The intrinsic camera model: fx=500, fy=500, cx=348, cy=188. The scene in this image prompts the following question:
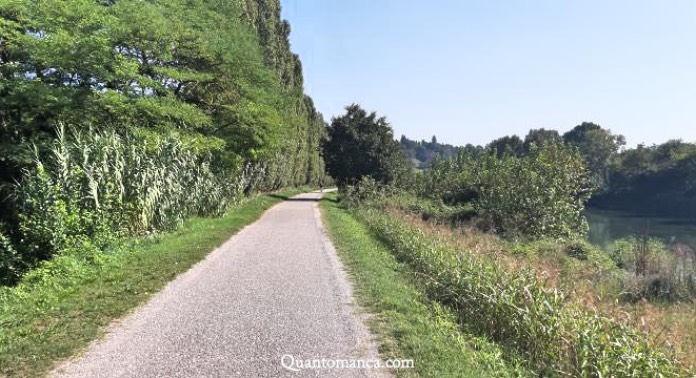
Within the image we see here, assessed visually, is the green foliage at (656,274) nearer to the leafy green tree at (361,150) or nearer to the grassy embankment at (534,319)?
the grassy embankment at (534,319)

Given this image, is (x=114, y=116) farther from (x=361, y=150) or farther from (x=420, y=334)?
(x=361, y=150)

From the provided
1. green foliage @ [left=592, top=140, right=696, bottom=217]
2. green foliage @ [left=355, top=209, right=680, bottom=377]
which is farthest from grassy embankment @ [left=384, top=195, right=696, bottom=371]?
green foliage @ [left=592, top=140, right=696, bottom=217]

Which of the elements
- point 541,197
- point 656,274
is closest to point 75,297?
point 656,274

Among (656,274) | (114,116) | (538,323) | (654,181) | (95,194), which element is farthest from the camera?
(654,181)

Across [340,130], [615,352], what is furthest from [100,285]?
[340,130]

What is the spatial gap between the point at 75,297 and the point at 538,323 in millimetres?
6162

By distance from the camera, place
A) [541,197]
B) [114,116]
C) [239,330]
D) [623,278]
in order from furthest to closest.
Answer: [541,197]
[114,116]
[623,278]
[239,330]

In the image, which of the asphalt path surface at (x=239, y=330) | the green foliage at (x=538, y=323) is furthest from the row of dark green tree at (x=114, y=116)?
the green foliage at (x=538, y=323)

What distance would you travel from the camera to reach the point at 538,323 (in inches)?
238

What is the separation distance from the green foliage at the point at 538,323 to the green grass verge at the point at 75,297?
4.65 m

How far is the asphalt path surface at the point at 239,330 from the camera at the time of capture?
4688mm

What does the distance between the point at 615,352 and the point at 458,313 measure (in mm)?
2478

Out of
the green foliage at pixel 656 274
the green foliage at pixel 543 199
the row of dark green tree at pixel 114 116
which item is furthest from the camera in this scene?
the green foliage at pixel 543 199

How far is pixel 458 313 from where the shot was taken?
7.36m
